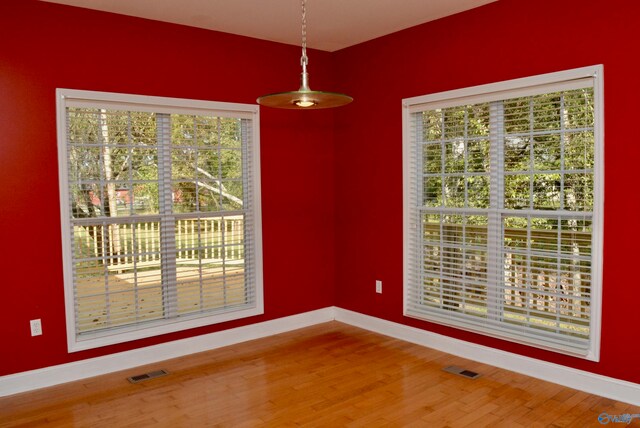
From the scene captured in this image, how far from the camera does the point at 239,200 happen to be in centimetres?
452

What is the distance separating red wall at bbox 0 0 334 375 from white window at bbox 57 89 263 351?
0.29 feet

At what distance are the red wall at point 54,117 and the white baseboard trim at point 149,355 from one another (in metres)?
0.06

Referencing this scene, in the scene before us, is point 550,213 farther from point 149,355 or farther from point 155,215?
point 149,355

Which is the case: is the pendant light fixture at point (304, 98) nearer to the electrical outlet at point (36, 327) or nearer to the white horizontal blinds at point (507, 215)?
the white horizontal blinds at point (507, 215)

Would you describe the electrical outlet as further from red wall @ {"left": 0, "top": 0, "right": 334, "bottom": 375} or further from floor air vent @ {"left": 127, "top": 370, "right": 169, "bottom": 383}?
floor air vent @ {"left": 127, "top": 370, "right": 169, "bottom": 383}

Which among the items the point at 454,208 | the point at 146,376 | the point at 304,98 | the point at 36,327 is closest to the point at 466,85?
the point at 454,208

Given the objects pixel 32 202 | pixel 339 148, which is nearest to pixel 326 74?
pixel 339 148

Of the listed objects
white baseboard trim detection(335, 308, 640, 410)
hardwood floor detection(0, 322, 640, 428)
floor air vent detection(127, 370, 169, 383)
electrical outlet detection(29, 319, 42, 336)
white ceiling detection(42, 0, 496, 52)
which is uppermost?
white ceiling detection(42, 0, 496, 52)

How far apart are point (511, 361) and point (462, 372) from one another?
0.37 meters

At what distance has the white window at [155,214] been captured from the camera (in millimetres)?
3672

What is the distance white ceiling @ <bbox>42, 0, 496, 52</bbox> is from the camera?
11.8 feet

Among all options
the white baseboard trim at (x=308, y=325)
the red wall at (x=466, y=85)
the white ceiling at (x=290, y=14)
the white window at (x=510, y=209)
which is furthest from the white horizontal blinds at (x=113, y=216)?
the white window at (x=510, y=209)

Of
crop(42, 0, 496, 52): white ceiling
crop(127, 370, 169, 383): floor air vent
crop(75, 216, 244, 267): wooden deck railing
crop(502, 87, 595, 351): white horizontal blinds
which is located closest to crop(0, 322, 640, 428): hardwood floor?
crop(127, 370, 169, 383): floor air vent

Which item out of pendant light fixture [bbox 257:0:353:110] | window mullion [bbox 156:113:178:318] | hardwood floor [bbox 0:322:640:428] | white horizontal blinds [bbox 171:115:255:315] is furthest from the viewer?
white horizontal blinds [bbox 171:115:255:315]
